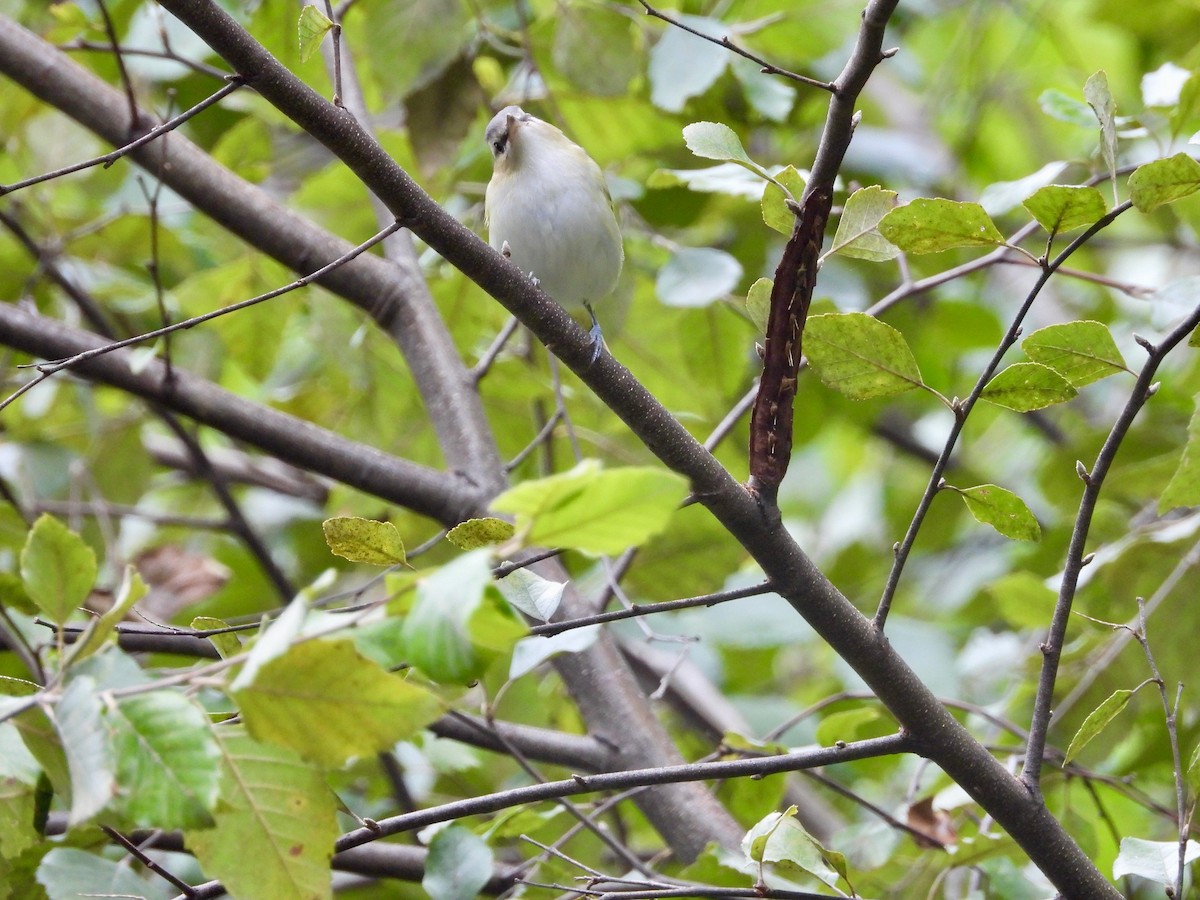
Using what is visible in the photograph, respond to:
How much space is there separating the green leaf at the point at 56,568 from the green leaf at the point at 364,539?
8.3 inches

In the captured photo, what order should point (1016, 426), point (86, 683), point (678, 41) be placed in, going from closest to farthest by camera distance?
1. point (86, 683)
2. point (678, 41)
3. point (1016, 426)

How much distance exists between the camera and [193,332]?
260cm

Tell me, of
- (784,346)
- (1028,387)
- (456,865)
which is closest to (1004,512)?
(1028,387)

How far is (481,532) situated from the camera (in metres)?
1.11

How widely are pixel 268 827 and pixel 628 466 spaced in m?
0.68

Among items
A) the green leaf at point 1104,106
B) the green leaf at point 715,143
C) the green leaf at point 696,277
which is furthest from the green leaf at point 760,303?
the green leaf at point 696,277

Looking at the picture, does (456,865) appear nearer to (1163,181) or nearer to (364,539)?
(364,539)

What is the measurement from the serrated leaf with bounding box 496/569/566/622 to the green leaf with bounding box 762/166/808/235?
17.0 inches

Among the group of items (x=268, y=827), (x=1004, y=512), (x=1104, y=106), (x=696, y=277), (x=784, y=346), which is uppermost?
(x=696, y=277)

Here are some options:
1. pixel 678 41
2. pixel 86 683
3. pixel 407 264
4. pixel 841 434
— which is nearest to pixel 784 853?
pixel 86 683

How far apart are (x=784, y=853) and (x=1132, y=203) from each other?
0.71m

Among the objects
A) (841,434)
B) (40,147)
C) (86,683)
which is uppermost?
(841,434)

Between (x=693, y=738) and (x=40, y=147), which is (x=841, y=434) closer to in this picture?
(x=693, y=738)

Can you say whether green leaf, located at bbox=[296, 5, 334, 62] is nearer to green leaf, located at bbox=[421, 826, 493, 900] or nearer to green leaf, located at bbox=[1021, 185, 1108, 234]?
green leaf, located at bbox=[1021, 185, 1108, 234]
